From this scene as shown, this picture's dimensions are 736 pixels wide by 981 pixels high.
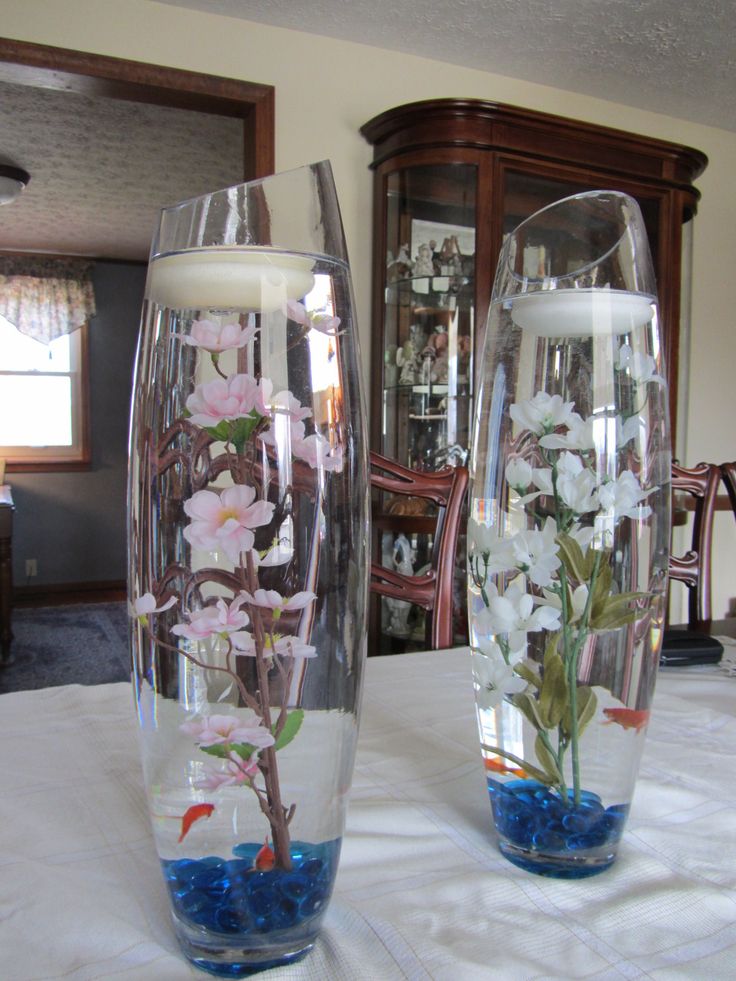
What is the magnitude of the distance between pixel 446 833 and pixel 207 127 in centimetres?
365

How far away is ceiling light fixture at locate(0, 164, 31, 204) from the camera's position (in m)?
3.91

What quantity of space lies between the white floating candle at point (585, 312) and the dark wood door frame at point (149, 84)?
234 centimetres

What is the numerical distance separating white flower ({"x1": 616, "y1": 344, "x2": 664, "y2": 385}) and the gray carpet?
9.04ft

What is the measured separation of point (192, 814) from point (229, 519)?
0.41ft

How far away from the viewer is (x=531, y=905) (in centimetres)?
41

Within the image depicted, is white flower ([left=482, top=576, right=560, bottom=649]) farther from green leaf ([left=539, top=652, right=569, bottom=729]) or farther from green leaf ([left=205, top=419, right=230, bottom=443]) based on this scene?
green leaf ([left=205, top=419, right=230, bottom=443])

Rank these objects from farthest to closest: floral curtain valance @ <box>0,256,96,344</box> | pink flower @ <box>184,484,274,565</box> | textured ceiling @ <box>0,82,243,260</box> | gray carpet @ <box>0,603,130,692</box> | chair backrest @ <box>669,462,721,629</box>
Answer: floral curtain valance @ <box>0,256,96,344</box>
gray carpet @ <box>0,603,130,692</box>
textured ceiling @ <box>0,82,243,260</box>
chair backrest @ <box>669,462,721,629</box>
pink flower @ <box>184,484,274,565</box>

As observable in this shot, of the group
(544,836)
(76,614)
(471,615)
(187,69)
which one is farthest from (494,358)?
(76,614)

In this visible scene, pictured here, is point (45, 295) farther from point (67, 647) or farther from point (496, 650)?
point (496, 650)

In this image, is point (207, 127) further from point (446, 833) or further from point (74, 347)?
point (446, 833)

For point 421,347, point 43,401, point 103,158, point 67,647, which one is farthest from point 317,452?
point 43,401

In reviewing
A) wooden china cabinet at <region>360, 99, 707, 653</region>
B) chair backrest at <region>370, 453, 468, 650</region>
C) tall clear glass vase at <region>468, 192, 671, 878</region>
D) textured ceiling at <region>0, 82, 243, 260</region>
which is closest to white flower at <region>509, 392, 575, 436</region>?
tall clear glass vase at <region>468, 192, 671, 878</region>

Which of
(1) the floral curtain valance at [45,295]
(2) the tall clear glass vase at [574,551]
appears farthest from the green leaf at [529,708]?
(1) the floral curtain valance at [45,295]

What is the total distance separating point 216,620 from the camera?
326 millimetres
